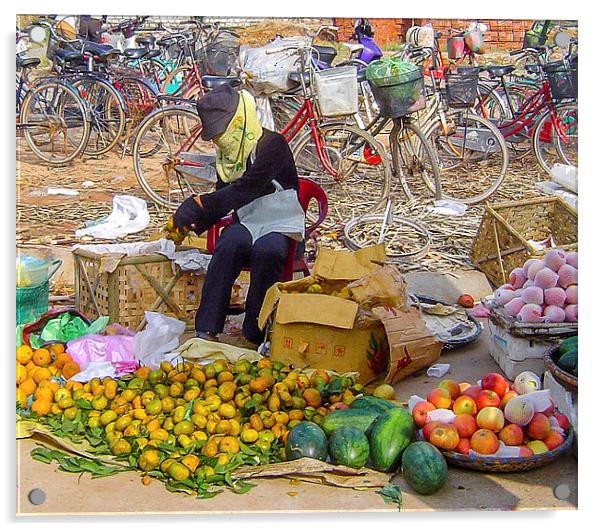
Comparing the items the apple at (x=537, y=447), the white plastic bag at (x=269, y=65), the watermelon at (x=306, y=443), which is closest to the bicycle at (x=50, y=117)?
the white plastic bag at (x=269, y=65)

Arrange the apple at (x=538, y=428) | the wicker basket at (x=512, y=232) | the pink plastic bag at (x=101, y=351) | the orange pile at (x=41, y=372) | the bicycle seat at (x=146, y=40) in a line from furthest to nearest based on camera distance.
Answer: the wicker basket at (x=512, y=232) → the pink plastic bag at (x=101, y=351) → the bicycle seat at (x=146, y=40) → the orange pile at (x=41, y=372) → the apple at (x=538, y=428)

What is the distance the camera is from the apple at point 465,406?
419 centimetres

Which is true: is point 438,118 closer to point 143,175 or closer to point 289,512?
point 143,175

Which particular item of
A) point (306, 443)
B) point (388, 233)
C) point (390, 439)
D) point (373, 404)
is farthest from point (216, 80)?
point (390, 439)

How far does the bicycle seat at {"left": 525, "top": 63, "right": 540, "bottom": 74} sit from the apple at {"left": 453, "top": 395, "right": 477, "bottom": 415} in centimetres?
163

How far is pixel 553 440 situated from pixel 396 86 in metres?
1.98

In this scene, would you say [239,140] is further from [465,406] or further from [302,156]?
[465,406]

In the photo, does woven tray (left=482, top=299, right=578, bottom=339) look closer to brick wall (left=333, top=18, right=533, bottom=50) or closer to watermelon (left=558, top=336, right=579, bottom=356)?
watermelon (left=558, top=336, right=579, bottom=356)

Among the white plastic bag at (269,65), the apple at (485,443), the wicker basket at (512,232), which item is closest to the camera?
the apple at (485,443)

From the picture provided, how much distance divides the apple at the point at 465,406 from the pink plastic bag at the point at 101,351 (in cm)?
161

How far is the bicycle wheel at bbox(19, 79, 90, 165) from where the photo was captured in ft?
15.6

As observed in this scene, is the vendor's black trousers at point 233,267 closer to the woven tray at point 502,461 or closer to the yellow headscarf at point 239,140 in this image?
the yellow headscarf at point 239,140

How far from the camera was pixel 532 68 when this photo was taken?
4738 millimetres

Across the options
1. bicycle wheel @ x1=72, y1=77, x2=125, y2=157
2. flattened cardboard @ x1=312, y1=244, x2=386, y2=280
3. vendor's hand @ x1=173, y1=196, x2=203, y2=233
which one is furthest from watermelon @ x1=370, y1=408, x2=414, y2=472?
bicycle wheel @ x1=72, y1=77, x2=125, y2=157
